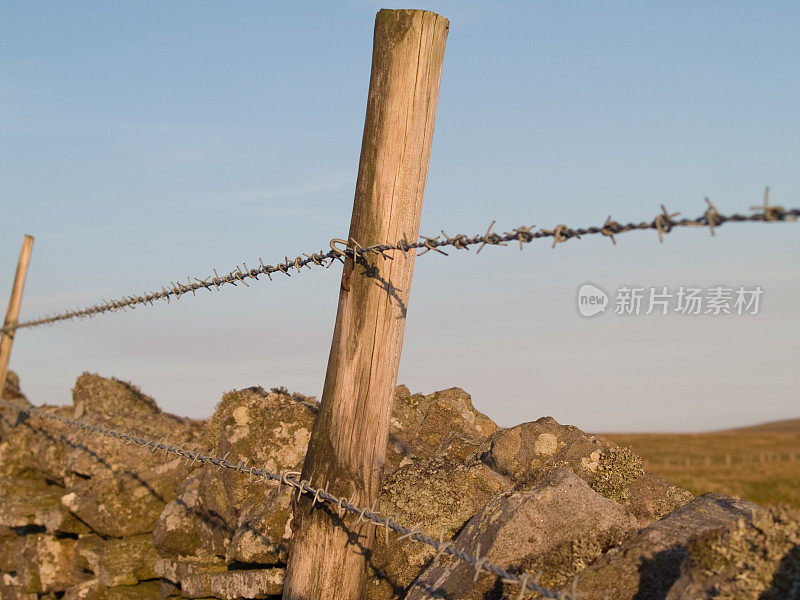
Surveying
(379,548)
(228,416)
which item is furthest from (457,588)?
(228,416)

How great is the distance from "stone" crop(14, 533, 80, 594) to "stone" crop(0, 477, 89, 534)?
0.20m

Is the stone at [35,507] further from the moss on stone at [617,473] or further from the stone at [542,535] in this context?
the moss on stone at [617,473]

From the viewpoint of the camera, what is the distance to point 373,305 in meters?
5.02

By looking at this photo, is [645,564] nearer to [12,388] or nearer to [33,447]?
[33,447]

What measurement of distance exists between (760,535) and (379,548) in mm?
2873

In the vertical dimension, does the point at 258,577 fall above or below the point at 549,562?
below

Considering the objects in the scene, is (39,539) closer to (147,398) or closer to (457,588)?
(147,398)

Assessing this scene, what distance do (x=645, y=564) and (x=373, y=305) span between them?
223 centimetres

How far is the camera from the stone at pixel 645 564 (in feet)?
12.6

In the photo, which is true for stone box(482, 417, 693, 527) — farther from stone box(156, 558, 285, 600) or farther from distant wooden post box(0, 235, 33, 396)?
distant wooden post box(0, 235, 33, 396)

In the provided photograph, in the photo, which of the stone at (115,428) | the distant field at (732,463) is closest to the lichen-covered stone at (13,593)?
Answer: the stone at (115,428)

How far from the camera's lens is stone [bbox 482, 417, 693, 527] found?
18.5 feet

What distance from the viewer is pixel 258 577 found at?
6.01 metres

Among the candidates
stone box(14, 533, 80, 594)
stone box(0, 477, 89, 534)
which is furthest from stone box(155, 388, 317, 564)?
stone box(14, 533, 80, 594)
